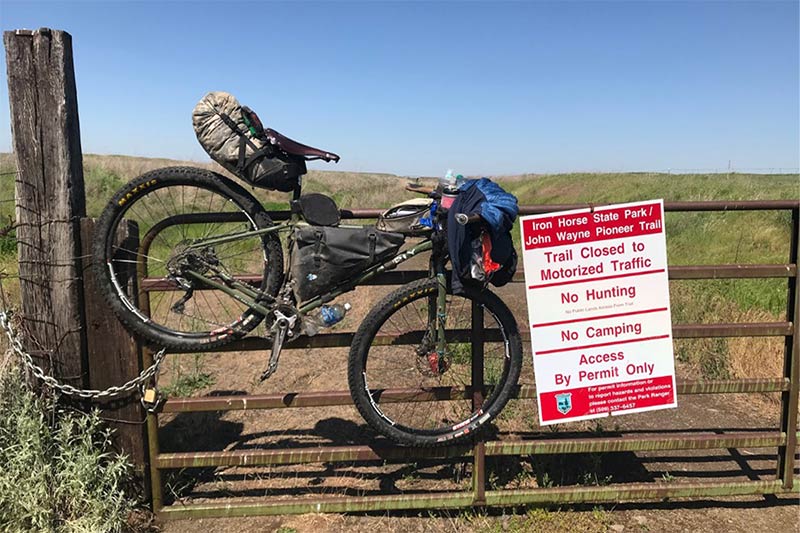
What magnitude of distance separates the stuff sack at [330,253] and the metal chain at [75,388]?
101 centimetres

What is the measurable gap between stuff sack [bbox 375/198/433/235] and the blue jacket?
0.22 m

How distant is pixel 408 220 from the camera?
3.23 meters

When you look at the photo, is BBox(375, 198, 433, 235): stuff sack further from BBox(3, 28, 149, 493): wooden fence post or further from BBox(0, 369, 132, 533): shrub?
BBox(0, 369, 132, 533): shrub

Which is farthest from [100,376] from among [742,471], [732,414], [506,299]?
[506,299]

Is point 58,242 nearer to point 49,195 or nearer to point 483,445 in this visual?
point 49,195

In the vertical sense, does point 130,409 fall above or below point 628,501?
above

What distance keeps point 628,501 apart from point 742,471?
1169 millimetres

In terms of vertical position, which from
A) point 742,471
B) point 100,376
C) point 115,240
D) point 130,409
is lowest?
point 742,471

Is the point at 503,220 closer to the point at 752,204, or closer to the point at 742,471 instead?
the point at 752,204

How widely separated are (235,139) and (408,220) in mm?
1084

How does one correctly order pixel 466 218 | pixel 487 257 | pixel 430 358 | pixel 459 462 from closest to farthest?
pixel 466 218 < pixel 487 257 < pixel 430 358 < pixel 459 462

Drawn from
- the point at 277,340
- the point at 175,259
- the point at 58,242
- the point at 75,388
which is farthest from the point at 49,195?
the point at 277,340

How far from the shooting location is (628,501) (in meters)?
3.78

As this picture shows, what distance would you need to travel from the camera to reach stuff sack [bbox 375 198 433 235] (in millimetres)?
3221
